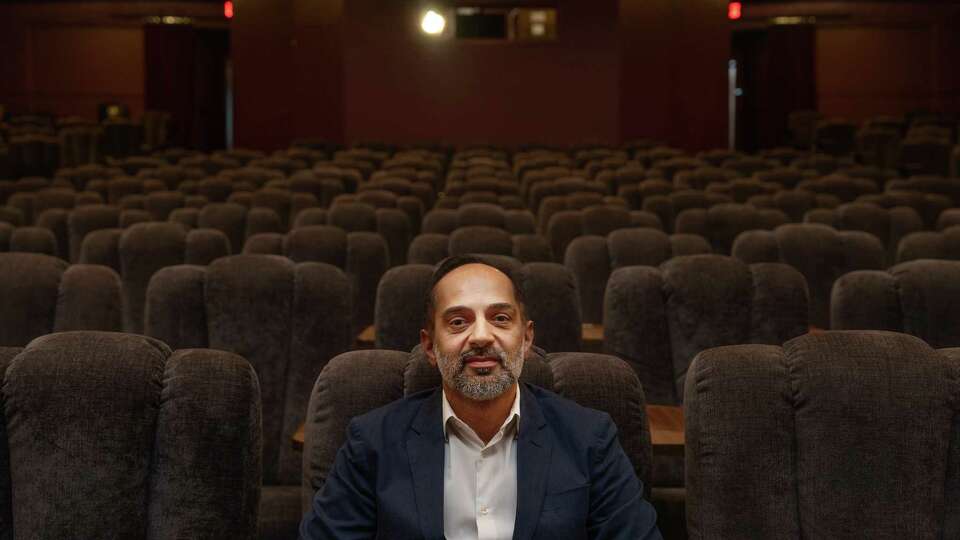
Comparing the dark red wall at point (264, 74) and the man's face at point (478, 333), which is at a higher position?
the dark red wall at point (264, 74)

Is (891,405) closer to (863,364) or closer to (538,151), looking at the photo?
(863,364)

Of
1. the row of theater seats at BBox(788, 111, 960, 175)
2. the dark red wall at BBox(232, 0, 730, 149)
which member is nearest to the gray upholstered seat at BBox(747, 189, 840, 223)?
the row of theater seats at BBox(788, 111, 960, 175)

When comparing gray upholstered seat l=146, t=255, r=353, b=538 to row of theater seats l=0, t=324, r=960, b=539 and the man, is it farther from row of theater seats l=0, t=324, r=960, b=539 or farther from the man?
the man

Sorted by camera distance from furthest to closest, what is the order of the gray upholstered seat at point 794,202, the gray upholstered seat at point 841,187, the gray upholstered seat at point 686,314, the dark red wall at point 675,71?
the dark red wall at point 675,71 → the gray upholstered seat at point 841,187 → the gray upholstered seat at point 794,202 → the gray upholstered seat at point 686,314

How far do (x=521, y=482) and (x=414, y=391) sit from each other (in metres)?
0.35

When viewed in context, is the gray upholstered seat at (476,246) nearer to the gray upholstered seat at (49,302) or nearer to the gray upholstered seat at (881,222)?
the gray upholstered seat at (49,302)

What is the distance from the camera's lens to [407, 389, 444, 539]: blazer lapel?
2.05 metres

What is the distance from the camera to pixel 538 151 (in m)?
14.8

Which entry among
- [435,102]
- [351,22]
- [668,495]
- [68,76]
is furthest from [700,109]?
[668,495]

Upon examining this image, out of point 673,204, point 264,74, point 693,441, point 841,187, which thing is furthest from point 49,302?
point 264,74

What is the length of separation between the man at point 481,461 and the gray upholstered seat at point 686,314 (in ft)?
5.99

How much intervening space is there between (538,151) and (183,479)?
12.9 meters

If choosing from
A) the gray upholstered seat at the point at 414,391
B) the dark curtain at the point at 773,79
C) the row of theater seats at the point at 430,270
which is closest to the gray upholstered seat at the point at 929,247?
the row of theater seats at the point at 430,270

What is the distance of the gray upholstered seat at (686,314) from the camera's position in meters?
A: 3.96
